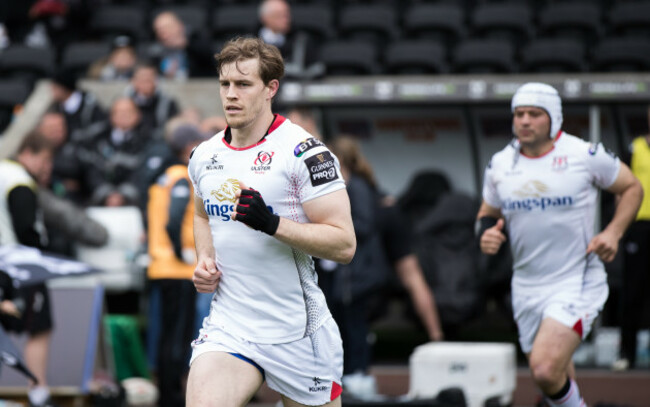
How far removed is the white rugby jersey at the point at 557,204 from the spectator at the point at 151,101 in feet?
19.3

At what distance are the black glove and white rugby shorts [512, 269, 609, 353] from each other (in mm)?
2733

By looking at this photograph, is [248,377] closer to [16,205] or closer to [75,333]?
[16,205]

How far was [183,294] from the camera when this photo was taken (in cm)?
913

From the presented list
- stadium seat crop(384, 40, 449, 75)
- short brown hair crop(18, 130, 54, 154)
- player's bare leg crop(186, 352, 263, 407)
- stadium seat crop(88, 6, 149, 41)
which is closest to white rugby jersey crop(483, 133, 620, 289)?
player's bare leg crop(186, 352, 263, 407)

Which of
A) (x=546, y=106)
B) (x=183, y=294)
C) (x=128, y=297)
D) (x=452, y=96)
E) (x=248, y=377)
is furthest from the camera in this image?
(x=128, y=297)

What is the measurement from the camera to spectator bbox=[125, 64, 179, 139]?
12.2 metres

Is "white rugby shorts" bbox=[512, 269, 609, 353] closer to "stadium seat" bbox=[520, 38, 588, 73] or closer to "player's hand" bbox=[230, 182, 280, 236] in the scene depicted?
"player's hand" bbox=[230, 182, 280, 236]

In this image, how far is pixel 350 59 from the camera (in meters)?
13.6

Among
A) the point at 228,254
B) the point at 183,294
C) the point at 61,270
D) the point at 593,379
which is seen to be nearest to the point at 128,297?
the point at 183,294

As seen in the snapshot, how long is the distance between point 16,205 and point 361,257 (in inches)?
120

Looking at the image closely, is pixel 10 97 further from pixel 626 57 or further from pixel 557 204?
pixel 557 204

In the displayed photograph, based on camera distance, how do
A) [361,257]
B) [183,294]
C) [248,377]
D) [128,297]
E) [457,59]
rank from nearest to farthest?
1. [248,377]
2. [183,294]
3. [361,257]
4. [128,297]
5. [457,59]

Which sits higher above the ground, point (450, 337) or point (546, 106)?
point (546, 106)

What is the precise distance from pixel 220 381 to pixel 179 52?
29.5 ft
